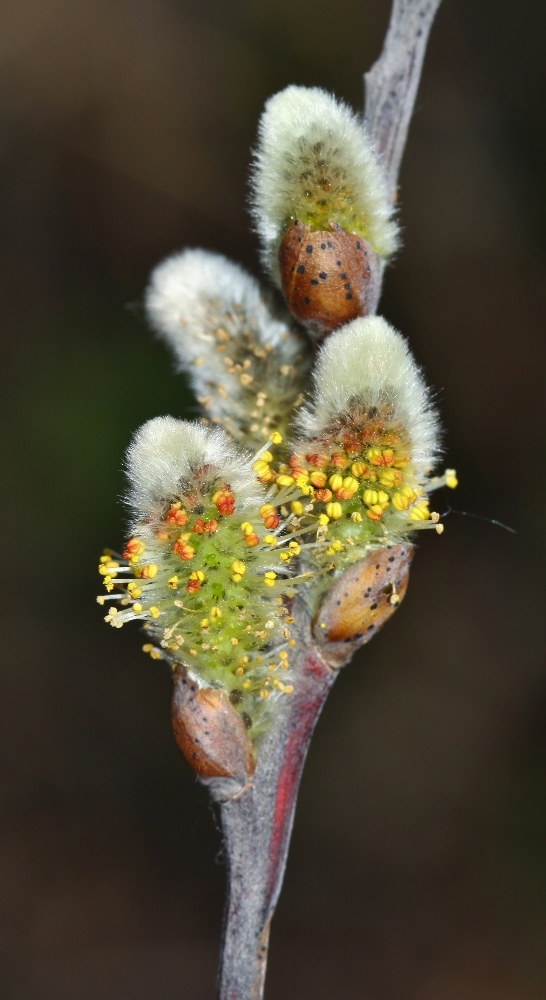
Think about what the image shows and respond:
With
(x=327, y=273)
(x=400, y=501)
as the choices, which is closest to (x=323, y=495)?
(x=400, y=501)

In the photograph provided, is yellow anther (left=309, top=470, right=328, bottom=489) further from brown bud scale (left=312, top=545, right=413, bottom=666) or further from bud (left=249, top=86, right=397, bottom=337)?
bud (left=249, top=86, right=397, bottom=337)

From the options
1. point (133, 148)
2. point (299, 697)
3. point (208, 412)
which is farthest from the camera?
point (133, 148)

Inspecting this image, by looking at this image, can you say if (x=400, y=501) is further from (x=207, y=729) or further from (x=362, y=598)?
(x=207, y=729)

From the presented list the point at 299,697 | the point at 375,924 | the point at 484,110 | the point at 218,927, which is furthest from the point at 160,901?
the point at 484,110

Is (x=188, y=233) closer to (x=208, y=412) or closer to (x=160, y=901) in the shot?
(x=208, y=412)

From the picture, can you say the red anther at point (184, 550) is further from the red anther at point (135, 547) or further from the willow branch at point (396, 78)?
the willow branch at point (396, 78)

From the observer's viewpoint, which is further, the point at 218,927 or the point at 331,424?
the point at 218,927

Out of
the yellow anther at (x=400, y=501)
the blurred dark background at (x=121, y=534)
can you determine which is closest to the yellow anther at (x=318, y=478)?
the yellow anther at (x=400, y=501)
